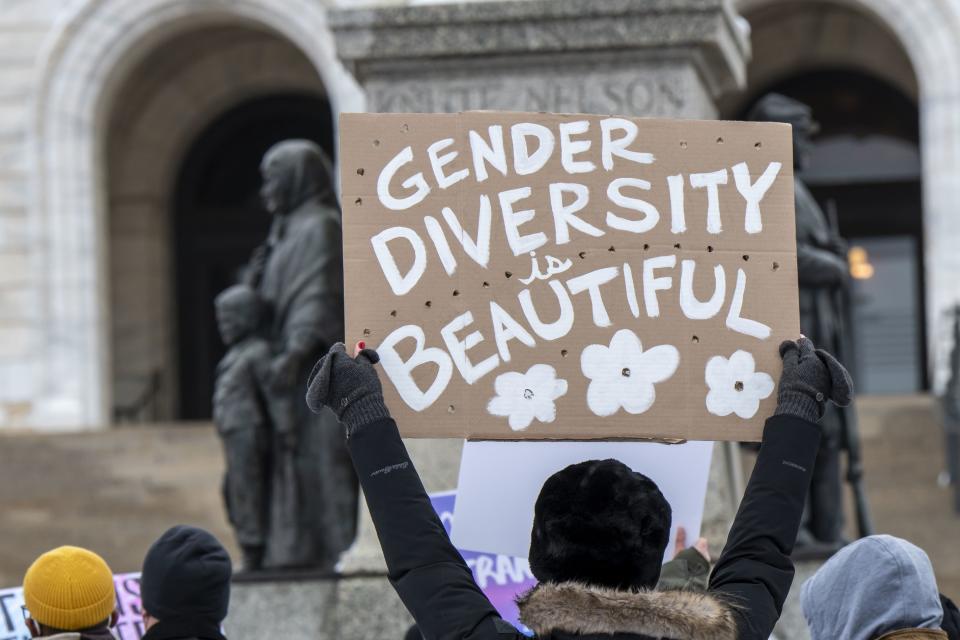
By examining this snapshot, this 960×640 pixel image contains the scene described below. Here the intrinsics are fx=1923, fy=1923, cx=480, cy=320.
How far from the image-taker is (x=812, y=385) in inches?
124

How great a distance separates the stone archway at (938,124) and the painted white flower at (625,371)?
50.2 feet

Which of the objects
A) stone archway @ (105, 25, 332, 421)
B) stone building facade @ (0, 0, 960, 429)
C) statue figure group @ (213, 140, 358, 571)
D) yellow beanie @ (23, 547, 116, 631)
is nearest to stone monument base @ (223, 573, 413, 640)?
statue figure group @ (213, 140, 358, 571)

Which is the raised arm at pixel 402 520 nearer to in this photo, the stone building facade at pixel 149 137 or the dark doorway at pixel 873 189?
the stone building facade at pixel 149 137

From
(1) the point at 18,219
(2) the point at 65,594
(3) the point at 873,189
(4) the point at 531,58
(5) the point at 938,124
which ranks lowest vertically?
(2) the point at 65,594

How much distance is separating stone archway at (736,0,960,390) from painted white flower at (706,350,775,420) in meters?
15.3

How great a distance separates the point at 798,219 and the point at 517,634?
451 cm

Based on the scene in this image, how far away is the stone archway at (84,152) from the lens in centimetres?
2002

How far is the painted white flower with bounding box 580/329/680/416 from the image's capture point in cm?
335

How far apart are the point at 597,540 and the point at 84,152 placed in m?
18.5

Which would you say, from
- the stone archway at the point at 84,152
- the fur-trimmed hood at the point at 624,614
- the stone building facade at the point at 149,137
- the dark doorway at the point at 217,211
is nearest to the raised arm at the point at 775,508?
the fur-trimmed hood at the point at 624,614

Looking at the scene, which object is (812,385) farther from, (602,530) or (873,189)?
(873,189)

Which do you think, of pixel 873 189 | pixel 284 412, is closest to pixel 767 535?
pixel 284 412

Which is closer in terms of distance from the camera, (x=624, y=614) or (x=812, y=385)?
(x=624, y=614)

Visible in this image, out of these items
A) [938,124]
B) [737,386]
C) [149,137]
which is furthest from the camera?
[149,137]
